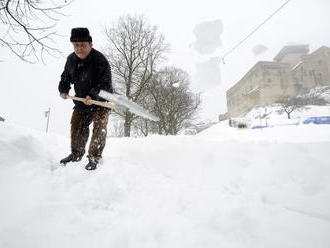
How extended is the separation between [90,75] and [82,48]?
346 mm

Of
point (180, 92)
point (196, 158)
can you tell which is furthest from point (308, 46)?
point (196, 158)

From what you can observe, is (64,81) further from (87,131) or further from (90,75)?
(87,131)

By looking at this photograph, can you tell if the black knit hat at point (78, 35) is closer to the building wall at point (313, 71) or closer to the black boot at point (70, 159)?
the black boot at point (70, 159)

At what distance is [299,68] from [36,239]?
63.3 m

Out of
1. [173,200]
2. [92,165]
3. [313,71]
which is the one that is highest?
[313,71]

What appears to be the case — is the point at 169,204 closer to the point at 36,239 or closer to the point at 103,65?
the point at 36,239

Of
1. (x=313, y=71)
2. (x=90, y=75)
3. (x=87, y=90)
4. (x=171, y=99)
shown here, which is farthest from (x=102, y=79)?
(x=313, y=71)

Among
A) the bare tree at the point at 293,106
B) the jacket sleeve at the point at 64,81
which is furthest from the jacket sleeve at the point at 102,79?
the bare tree at the point at 293,106

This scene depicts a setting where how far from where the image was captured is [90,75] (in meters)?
2.78

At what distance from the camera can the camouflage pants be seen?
268cm

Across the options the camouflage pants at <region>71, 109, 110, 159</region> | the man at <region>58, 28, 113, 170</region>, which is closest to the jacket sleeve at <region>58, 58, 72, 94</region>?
the man at <region>58, 28, 113, 170</region>

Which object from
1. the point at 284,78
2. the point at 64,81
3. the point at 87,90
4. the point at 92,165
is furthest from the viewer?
the point at 284,78

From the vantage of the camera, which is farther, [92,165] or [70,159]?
[70,159]

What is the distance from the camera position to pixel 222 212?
1.65 meters
